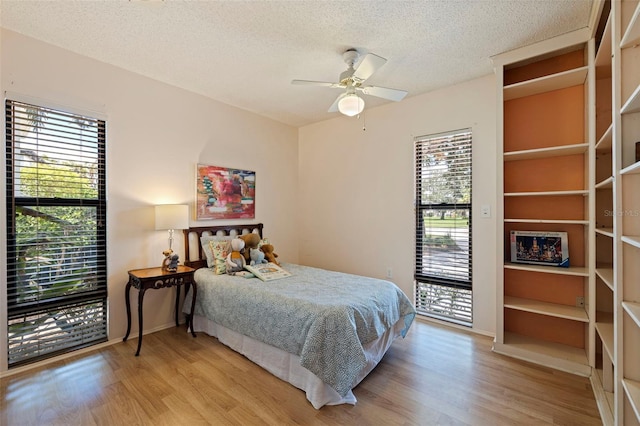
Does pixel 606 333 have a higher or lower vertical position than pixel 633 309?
lower

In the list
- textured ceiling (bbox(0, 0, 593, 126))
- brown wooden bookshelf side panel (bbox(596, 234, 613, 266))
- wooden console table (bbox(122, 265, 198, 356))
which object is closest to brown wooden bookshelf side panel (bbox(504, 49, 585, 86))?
textured ceiling (bbox(0, 0, 593, 126))

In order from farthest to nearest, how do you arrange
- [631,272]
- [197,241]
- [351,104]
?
[197,241] → [351,104] → [631,272]

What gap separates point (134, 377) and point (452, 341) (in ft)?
9.24

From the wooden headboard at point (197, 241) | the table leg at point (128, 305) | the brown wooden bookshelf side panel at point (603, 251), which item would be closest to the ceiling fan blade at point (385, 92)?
the brown wooden bookshelf side panel at point (603, 251)

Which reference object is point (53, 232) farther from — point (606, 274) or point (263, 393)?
point (606, 274)

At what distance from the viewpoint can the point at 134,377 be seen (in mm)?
2186

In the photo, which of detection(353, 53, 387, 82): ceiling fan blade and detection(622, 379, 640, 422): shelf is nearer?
detection(622, 379, 640, 422): shelf

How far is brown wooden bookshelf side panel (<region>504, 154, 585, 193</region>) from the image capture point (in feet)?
8.13

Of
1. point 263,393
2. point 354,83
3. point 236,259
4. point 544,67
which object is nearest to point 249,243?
point 236,259

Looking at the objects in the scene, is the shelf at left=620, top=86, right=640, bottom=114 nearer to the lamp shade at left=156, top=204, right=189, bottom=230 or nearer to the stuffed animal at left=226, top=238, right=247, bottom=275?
the stuffed animal at left=226, top=238, right=247, bottom=275

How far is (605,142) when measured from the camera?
1955 mm

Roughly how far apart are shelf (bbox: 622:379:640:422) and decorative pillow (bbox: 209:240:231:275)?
2968 millimetres

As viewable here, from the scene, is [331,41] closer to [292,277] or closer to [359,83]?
[359,83]

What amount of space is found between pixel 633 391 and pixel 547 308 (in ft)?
4.36
